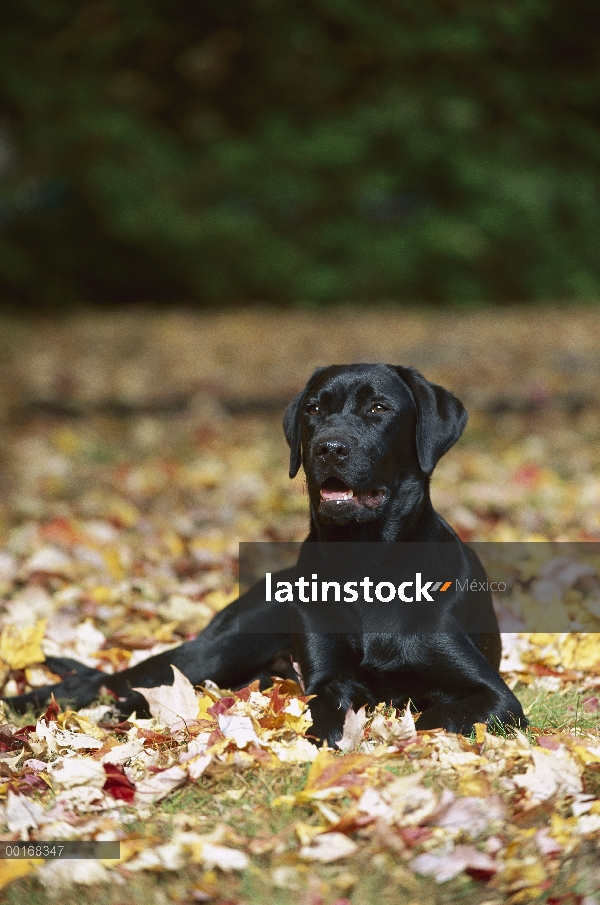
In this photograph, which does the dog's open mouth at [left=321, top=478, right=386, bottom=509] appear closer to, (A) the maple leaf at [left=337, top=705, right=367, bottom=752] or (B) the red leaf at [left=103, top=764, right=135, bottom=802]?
(A) the maple leaf at [left=337, top=705, right=367, bottom=752]

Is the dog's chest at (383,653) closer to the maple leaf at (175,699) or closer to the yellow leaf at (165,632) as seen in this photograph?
the maple leaf at (175,699)

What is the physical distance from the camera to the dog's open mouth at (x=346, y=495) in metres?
3.19

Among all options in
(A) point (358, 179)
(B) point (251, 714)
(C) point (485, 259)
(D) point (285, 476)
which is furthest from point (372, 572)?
(C) point (485, 259)

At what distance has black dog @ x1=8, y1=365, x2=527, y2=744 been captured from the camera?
313 cm

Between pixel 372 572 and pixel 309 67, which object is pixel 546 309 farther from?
pixel 372 572

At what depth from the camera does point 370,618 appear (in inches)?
128

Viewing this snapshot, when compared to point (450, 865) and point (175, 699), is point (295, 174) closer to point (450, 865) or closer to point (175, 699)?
point (175, 699)

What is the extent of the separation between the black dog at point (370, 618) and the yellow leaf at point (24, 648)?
0.74ft

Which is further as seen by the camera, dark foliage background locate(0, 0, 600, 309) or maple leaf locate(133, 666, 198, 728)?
dark foliage background locate(0, 0, 600, 309)

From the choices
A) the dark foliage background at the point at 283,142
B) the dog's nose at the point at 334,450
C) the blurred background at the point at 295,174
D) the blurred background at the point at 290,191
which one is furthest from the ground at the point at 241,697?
the dark foliage background at the point at 283,142

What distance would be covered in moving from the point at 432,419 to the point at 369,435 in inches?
10.0

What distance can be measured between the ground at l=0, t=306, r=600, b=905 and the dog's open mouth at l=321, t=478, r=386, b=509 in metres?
0.63

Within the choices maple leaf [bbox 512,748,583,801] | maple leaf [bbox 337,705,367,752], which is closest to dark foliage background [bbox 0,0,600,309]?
maple leaf [bbox 337,705,367,752]

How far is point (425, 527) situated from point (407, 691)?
53 cm
